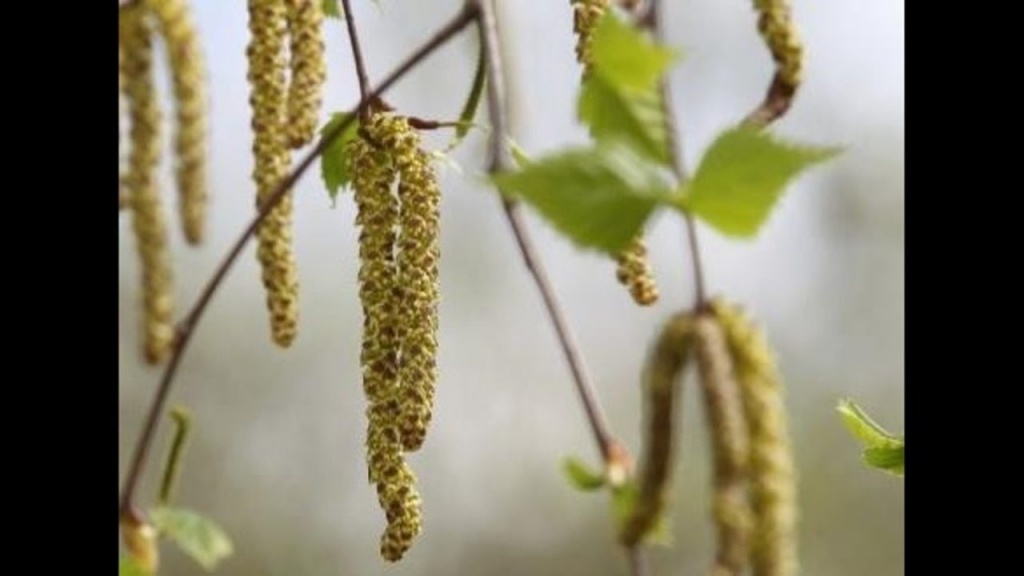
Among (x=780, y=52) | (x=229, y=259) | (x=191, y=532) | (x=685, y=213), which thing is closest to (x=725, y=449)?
(x=685, y=213)

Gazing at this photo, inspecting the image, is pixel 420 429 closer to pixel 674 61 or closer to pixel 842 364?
pixel 674 61

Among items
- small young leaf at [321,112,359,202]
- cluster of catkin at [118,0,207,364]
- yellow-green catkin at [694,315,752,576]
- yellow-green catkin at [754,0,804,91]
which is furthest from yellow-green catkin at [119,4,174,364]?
yellow-green catkin at [694,315,752,576]

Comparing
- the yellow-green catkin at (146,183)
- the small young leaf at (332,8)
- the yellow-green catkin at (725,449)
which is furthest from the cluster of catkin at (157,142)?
the yellow-green catkin at (725,449)

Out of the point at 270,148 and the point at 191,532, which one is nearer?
the point at 270,148

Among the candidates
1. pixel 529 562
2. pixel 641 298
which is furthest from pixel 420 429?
pixel 529 562

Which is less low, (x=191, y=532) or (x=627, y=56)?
(x=627, y=56)

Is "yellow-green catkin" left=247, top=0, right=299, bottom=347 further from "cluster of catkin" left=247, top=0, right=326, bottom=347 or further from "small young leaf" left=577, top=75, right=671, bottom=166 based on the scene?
"small young leaf" left=577, top=75, right=671, bottom=166

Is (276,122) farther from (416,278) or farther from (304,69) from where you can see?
(416,278)
